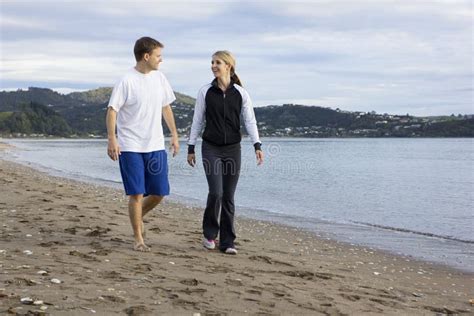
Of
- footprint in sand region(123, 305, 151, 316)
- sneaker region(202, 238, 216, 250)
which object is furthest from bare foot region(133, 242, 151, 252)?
footprint in sand region(123, 305, 151, 316)

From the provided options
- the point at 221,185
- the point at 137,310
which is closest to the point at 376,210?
the point at 221,185

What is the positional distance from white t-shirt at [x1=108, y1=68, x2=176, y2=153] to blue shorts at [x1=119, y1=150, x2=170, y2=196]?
0.26 ft

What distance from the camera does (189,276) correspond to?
5.36 m

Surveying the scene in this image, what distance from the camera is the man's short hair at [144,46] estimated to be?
6.25 metres

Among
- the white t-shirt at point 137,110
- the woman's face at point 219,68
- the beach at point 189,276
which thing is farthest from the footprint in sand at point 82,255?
the woman's face at point 219,68

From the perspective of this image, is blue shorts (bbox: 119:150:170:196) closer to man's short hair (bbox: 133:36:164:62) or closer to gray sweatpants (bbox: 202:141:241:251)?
gray sweatpants (bbox: 202:141:241:251)

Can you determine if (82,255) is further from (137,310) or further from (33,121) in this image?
(33,121)

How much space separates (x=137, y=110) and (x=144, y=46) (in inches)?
26.3

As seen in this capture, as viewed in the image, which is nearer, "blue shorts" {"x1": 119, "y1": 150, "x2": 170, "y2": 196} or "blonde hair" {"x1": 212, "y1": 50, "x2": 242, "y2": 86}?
"blue shorts" {"x1": 119, "y1": 150, "x2": 170, "y2": 196}

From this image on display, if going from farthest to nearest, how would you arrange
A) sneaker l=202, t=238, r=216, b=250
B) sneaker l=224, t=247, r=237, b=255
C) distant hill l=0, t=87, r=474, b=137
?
distant hill l=0, t=87, r=474, b=137
sneaker l=202, t=238, r=216, b=250
sneaker l=224, t=247, r=237, b=255

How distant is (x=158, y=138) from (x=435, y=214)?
12.3 meters

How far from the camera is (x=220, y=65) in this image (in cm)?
654

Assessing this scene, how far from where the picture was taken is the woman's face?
6.54 meters

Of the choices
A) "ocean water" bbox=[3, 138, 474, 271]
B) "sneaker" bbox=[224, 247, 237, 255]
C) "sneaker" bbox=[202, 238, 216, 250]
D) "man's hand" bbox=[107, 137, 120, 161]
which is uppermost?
"man's hand" bbox=[107, 137, 120, 161]
